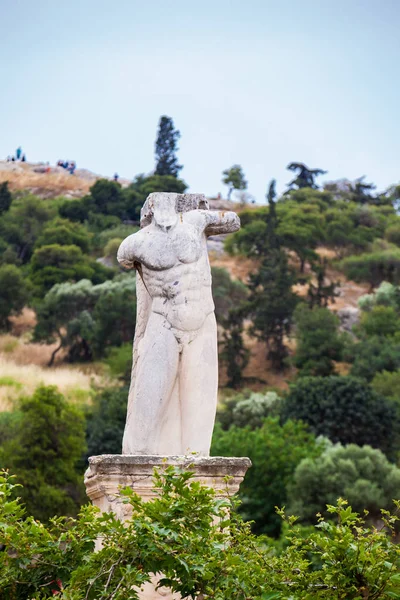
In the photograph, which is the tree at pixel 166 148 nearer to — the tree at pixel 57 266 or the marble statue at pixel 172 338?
the tree at pixel 57 266

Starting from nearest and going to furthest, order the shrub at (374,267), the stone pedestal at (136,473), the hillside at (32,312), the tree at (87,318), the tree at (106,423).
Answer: the stone pedestal at (136,473) < the tree at (106,423) < the hillside at (32,312) < the tree at (87,318) < the shrub at (374,267)

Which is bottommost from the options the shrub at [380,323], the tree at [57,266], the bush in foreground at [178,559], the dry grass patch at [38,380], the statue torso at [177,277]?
the dry grass patch at [38,380]

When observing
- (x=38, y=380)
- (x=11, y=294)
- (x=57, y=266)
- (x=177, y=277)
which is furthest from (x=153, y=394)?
(x=57, y=266)

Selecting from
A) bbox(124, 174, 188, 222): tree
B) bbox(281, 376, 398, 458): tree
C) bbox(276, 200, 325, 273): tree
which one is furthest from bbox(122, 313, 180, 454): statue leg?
bbox(124, 174, 188, 222): tree

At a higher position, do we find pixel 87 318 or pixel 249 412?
pixel 87 318

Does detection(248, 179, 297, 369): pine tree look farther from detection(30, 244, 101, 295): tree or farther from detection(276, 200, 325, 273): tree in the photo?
detection(30, 244, 101, 295): tree

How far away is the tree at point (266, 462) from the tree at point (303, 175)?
70.9 meters

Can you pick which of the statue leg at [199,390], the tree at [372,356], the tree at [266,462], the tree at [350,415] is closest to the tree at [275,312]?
the tree at [372,356]

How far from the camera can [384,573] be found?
6422mm

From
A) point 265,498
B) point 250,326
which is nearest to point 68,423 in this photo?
point 265,498

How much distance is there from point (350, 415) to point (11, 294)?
32.3 m

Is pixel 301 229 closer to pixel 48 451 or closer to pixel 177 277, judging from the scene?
pixel 48 451

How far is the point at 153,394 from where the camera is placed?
27.4ft

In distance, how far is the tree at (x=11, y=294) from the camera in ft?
248
